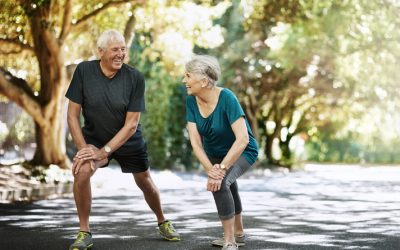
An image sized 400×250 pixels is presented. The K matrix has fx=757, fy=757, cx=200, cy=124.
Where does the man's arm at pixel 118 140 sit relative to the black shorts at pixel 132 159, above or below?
above

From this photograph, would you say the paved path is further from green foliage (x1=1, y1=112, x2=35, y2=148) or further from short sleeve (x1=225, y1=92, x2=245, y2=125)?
green foliage (x1=1, y1=112, x2=35, y2=148)

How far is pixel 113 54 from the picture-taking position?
658 centimetres

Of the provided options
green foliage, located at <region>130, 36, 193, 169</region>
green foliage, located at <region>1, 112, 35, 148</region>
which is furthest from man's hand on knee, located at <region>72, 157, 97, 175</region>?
green foliage, located at <region>1, 112, 35, 148</region>

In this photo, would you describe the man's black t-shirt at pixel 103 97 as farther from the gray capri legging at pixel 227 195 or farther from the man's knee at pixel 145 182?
the gray capri legging at pixel 227 195

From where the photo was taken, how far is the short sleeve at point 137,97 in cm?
675

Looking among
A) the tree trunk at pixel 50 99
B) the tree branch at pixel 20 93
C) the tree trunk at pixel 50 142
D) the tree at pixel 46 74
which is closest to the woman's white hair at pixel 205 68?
the tree at pixel 46 74

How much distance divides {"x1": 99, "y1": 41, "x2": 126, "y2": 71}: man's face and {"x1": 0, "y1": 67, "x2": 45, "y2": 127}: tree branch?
10.7m

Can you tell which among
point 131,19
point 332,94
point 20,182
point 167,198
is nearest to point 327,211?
point 167,198

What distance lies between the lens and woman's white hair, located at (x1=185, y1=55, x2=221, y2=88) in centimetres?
643

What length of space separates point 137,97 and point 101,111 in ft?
1.14

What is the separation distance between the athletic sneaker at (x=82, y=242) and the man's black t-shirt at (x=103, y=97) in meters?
0.81

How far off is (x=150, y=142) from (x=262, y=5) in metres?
8.13

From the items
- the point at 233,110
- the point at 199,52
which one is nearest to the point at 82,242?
the point at 233,110

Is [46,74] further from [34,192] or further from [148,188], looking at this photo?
[148,188]
